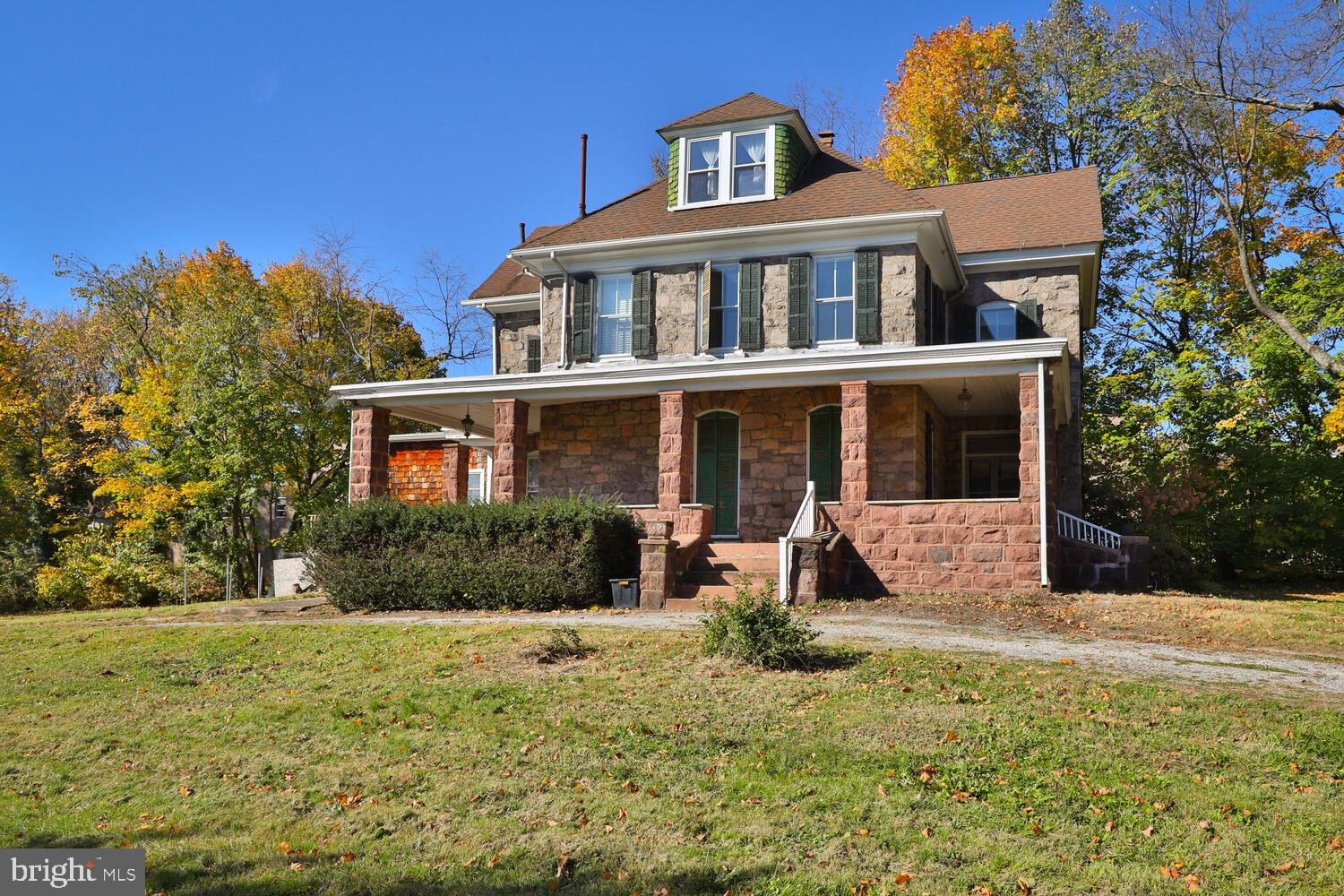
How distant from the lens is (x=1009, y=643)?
402 inches

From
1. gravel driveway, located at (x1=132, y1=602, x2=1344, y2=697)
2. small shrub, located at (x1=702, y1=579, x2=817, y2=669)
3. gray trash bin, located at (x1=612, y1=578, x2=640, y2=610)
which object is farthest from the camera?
gray trash bin, located at (x1=612, y1=578, x2=640, y2=610)

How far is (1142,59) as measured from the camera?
21578 mm

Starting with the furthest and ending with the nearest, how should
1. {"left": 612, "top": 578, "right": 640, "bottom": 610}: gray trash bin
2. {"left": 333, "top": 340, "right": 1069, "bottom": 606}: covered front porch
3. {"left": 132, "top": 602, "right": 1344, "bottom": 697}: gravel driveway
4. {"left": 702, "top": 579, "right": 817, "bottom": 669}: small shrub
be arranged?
{"left": 333, "top": 340, "right": 1069, "bottom": 606}: covered front porch
{"left": 612, "top": 578, "right": 640, "bottom": 610}: gray trash bin
{"left": 702, "top": 579, "right": 817, "bottom": 669}: small shrub
{"left": 132, "top": 602, "right": 1344, "bottom": 697}: gravel driveway

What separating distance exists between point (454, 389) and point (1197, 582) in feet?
44.0

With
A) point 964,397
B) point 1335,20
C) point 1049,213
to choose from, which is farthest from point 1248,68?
point 964,397

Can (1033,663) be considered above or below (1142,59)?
below

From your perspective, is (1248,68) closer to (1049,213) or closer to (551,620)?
(1049,213)

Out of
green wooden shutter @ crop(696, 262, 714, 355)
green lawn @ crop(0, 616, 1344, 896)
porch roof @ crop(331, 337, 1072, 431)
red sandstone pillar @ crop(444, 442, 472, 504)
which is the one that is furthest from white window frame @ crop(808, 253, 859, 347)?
green lawn @ crop(0, 616, 1344, 896)

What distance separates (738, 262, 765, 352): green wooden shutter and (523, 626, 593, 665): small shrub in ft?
28.5

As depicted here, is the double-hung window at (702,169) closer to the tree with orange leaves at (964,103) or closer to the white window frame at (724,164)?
the white window frame at (724,164)

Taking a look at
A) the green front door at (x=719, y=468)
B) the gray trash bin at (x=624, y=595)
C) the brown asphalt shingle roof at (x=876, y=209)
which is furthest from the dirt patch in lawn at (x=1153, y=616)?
the brown asphalt shingle roof at (x=876, y=209)

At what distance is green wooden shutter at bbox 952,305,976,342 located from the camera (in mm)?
19797

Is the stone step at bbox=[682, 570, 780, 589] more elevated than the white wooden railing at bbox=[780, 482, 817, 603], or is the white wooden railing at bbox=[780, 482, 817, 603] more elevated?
the white wooden railing at bbox=[780, 482, 817, 603]

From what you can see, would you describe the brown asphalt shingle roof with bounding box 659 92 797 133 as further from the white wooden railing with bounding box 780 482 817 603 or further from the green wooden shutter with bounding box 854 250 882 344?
the white wooden railing with bounding box 780 482 817 603
